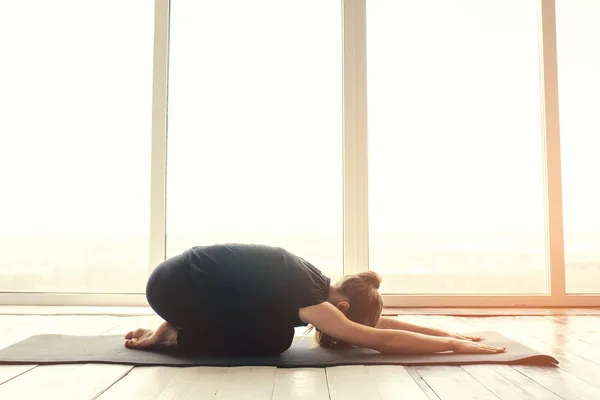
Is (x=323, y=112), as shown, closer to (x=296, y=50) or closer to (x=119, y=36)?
(x=296, y=50)

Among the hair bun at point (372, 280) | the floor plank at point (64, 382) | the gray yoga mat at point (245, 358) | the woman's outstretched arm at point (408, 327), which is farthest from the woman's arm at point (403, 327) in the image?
the floor plank at point (64, 382)

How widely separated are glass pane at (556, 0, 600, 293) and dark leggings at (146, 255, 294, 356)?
8.91ft

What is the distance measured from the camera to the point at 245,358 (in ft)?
7.41

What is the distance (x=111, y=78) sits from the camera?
169 inches

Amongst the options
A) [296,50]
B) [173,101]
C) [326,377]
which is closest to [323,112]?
[296,50]

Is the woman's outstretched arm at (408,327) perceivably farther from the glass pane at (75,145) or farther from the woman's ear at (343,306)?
the glass pane at (75,145)

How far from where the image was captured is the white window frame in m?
4.08

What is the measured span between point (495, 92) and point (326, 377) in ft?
9.80

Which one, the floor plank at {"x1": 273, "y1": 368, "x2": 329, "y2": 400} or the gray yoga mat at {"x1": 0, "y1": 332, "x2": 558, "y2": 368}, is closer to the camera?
the floor plank at {"x1": 273, "y1": 368, "x2": 329, "y2": 400}

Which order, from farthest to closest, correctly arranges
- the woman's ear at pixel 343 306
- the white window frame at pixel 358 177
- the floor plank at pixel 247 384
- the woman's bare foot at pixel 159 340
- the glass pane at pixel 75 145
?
the glass pane at pixel 75 145
the white window frame at pixel 358 177
the woman's bare foot at pixel 159 340
the woman's ear at pixel 343 306
the floor plank at pixel 247 384

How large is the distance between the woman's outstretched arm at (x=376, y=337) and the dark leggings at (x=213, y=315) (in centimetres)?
16

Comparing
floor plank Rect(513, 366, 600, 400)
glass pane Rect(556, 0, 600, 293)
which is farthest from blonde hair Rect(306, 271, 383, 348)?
glass pane Rect(556, 0, 600, 293)

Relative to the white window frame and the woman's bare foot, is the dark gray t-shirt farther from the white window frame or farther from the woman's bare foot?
the white window frame

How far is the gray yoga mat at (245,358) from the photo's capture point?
2.16m
